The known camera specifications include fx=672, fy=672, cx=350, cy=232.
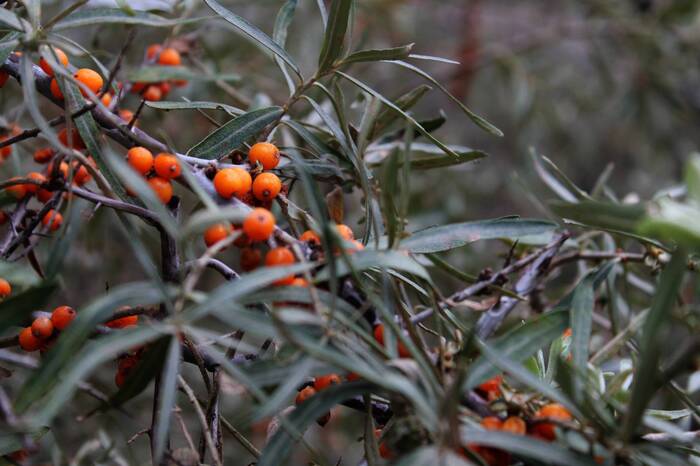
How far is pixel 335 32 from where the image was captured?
1.89 ft

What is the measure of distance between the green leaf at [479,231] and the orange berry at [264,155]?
5.2 inches

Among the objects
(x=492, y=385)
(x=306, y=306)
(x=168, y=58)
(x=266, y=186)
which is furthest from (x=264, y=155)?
(x=168, y=58)

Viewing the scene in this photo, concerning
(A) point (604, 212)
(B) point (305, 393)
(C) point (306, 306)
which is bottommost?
(B) point (305, 393)

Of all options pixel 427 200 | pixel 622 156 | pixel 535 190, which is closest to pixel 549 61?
pixel 622 156

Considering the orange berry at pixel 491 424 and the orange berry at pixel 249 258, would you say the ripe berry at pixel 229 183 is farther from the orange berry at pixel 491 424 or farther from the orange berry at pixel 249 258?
the orange berry at pixel 491 424

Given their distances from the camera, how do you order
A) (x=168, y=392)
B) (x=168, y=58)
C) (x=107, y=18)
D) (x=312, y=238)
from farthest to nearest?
(x=168, y=58) → (x=107, y=18) → (x=312, y=238) → (x=168, y=392)

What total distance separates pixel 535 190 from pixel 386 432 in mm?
1370

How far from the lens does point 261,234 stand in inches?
17.8

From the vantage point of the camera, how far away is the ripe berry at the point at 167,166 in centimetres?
50

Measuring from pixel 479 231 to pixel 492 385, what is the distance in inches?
4.6

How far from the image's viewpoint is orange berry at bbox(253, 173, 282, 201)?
0.53 meters

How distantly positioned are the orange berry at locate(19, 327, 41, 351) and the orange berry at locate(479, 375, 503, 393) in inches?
13.6

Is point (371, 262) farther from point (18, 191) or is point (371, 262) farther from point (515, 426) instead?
point (18, 191)

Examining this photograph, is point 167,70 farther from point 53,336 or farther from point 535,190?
point 535,190
